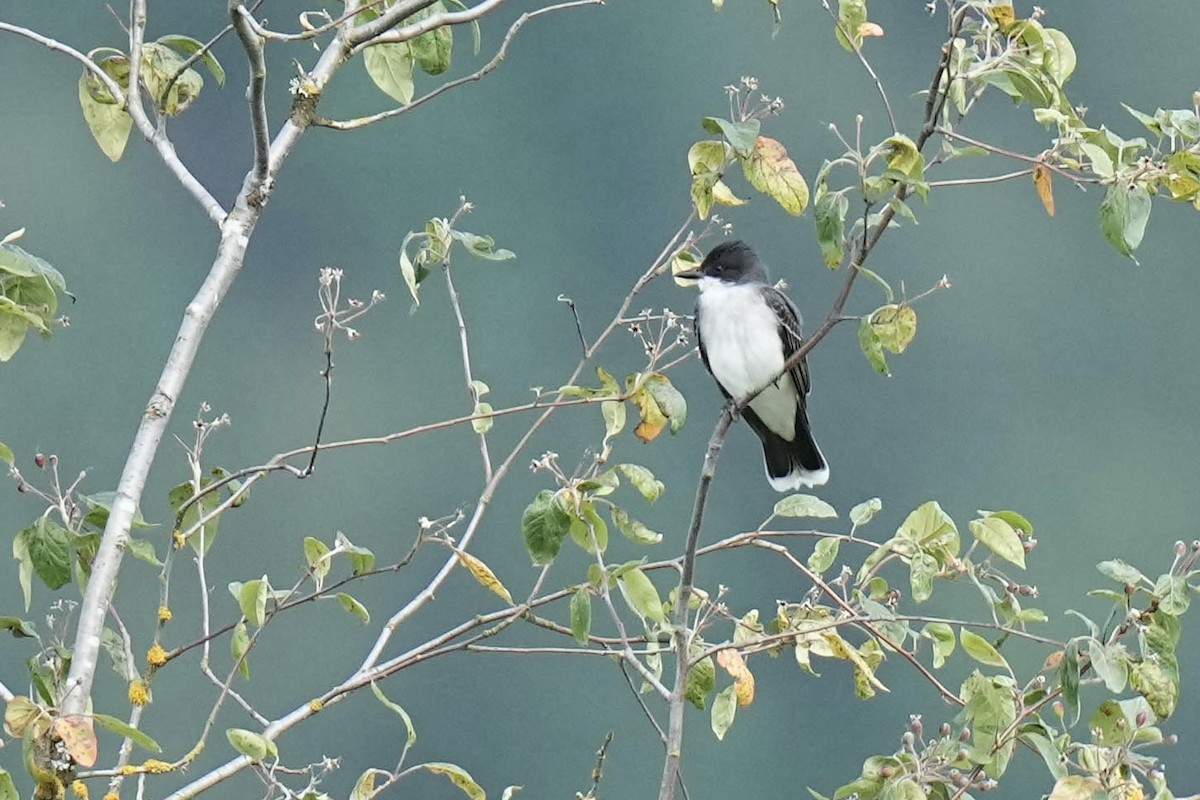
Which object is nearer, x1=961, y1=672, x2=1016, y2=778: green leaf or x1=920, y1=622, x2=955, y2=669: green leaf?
x1=961, y1=672, x2=1016, y2=778: green leaf

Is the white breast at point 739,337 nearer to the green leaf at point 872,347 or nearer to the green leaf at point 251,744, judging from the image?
the green leaf at point 872,347

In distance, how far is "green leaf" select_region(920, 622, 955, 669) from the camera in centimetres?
355

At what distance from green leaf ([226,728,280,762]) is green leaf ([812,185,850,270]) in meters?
1.06

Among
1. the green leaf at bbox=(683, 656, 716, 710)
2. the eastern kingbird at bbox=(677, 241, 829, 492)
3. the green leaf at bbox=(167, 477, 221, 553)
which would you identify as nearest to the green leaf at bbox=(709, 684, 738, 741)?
the green leaf at bbox=(683, 656, 716, 710)

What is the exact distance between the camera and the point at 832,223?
135 inches

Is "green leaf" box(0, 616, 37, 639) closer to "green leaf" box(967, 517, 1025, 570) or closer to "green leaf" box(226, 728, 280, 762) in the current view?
"green leaf" box(226, 728, 280, 762)

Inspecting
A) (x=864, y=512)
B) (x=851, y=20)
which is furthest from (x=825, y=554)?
(x=851, y=20)

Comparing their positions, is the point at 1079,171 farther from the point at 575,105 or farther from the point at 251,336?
the point at 575,105

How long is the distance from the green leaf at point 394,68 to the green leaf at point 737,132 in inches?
23.2

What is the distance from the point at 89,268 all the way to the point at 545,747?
42.5 ft

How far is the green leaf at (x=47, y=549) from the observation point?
11.9ft

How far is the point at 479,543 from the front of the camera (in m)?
33.6

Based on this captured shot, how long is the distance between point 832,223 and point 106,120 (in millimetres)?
1335

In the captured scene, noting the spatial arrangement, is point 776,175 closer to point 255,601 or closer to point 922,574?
point 922,574
